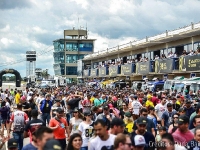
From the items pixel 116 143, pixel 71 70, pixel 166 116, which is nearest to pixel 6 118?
pixel 166 116

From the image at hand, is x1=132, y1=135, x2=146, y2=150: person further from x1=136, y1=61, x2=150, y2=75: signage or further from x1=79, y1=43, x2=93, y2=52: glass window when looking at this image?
x1=79, y1=43, x2=93, y2=52: glass window

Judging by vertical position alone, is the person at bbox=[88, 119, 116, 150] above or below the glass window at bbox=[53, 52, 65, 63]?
below

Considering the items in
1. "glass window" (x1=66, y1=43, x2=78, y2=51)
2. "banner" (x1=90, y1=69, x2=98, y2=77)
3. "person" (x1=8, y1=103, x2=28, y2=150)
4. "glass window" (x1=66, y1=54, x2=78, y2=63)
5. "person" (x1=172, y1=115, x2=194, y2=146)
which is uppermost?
"glass window" (x1=66, y1=43, x2=78, y2=51)

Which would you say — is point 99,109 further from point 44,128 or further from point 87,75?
point 87,75

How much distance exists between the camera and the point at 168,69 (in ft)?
121

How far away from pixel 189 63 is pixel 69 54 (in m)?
76.7

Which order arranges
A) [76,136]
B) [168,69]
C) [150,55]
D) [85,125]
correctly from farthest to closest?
[150,55], [168,69], [85,125], [76,136]

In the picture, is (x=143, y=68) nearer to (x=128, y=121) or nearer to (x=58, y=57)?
(x=128, y=121)

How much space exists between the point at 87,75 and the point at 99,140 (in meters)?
65.8

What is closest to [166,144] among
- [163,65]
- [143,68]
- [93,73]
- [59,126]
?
[59,126]

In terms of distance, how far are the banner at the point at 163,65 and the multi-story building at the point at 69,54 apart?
65.1 metres

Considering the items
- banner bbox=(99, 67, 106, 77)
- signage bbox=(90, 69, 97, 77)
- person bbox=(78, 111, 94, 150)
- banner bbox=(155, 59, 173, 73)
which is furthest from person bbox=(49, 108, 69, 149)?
signage bbox=(90, 69, 97, 77)

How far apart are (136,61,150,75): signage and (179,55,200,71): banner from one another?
761 cm

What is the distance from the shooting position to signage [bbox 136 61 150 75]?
42.4m
